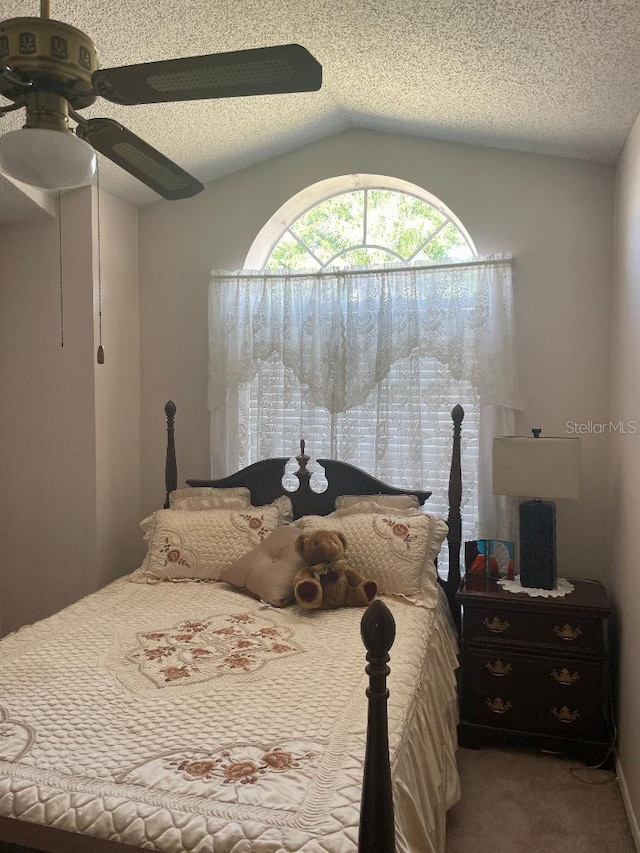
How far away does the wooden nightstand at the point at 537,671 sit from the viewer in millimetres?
2453

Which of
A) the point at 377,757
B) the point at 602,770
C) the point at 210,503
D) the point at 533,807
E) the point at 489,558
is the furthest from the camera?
the point at 210,503

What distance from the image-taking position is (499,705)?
2.55 metres

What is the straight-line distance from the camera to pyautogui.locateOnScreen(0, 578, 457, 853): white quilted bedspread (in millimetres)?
1249

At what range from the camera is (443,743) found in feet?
6.68

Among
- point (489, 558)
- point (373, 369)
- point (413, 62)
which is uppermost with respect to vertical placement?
point (413, 62)

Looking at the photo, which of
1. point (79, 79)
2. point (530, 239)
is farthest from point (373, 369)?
point (79, 79)

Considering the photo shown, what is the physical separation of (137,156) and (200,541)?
1.73 meters

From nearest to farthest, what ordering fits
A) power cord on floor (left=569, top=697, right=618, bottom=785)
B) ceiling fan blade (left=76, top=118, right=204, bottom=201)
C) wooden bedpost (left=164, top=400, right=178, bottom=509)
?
ceiling fan blade (left=76, top=118, right=204, bottom=201)
power cord on floor (left=569, top=697, right=618, bottom=785)
wooden bedpost (left=164, top=400, right=178, bottom=509)

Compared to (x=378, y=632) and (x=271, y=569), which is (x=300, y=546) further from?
(x=378, y=632)

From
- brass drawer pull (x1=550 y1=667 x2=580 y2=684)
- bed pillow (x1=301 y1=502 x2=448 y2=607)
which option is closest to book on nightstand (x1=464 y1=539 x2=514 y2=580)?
bed pillow (x1=301 y1=502 x2=448 y2=607)

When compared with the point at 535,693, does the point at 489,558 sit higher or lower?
higher

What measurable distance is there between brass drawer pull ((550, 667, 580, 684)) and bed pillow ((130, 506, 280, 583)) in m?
1.29

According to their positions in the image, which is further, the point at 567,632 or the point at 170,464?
the point at 170,464

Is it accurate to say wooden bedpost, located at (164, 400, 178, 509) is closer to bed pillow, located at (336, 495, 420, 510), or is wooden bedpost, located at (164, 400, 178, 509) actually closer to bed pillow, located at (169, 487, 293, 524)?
bed pillow, located at (169, 487, 293, 524)
